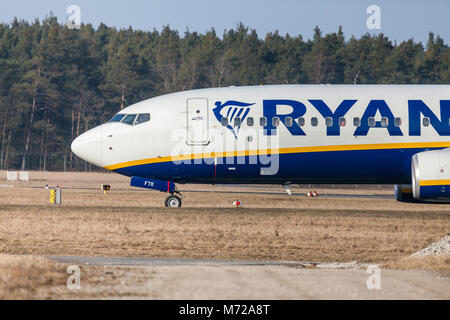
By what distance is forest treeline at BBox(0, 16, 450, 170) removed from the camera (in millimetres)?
113438

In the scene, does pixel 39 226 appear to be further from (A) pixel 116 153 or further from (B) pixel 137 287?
(B) pixel 137 287

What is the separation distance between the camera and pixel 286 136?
3228 centimetres

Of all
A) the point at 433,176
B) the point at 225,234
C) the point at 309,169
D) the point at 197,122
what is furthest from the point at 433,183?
the point at 197,122

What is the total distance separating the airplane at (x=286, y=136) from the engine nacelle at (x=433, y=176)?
0.99 feet

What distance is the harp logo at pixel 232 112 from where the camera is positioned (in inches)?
1280

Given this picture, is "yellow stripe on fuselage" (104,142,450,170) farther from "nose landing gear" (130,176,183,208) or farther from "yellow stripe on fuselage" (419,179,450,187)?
"yellow stripe on fuselage" (419,179,450,187)

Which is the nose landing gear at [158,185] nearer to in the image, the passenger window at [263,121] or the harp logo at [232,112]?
the harp logo at [232,112]

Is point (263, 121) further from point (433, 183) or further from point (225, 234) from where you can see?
A: point (433, 183)

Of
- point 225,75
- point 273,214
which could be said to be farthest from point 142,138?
point 225,75

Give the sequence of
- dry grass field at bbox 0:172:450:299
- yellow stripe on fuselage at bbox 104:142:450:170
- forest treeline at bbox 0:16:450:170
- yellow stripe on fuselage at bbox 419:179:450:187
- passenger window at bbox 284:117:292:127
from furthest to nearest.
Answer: forest treeline at bbox 0:16:450:170 → passenger window at bbox 284:117:292:127 → yellow stripe on fuselage at bbox 104:142:450:170 → yellow stripe on fuselage at bbox 419:179:450:187 → dry grass field at bbox 0:172:450:299

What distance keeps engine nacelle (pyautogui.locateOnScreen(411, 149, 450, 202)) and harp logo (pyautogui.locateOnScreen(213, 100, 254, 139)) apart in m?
7.17

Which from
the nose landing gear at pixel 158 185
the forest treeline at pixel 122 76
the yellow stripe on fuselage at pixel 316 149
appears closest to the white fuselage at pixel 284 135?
the yellow stripe on fuselage at pixel 316 149

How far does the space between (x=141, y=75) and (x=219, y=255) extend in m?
103

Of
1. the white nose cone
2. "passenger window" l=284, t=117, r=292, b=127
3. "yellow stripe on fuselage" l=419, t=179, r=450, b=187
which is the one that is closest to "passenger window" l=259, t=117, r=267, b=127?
"passenger window" l=284, t=117, r=292, b=127
